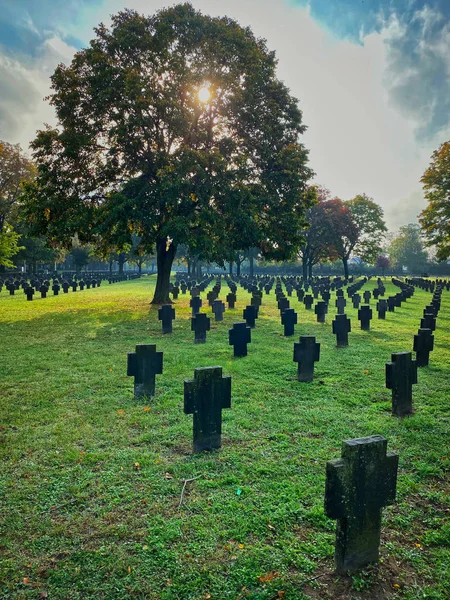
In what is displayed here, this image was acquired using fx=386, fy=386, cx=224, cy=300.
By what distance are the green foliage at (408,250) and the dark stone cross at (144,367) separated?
111917 millimetres

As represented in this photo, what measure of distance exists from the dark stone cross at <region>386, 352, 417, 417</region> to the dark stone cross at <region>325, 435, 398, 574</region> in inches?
121

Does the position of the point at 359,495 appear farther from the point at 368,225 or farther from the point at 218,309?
the point at 368,225

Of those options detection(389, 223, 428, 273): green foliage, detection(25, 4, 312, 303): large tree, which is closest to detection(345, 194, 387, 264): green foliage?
detection(25, 4, 312, 303): large tree

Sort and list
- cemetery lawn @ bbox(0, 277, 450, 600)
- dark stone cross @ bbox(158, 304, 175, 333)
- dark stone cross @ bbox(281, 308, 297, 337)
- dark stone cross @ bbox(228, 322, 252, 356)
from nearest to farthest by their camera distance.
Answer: cemetery lawn @ bbox(0, 277, 450, 600) < dark stone cross @ bbox(228, 322, 252, 356) < dark stone cross @ bbox(281, 308, 297, 337) < dark stone cross @ bbox(158, 304, 175, 333)

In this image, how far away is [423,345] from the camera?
8.21 m

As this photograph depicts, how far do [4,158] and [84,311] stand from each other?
31.7 meters

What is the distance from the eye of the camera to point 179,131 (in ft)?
59.1

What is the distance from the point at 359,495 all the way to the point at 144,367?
4150 millimetres

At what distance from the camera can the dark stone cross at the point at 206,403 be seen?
430 centimetres

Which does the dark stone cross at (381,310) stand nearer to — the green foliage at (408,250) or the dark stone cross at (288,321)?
the dark stone cross at (288,321)

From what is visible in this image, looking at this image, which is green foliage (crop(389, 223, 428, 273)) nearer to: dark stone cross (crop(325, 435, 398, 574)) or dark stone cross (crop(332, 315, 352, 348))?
dark stone cross (crop(332, 315, 352, 348))

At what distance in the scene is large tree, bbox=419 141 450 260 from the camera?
35844mm

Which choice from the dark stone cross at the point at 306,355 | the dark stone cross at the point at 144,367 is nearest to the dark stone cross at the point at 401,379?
the dark stone cross at the point at 306,355

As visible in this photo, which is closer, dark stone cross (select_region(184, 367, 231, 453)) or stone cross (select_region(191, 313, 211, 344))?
dark stone cross (select_region(184, 367, 231, 453))
